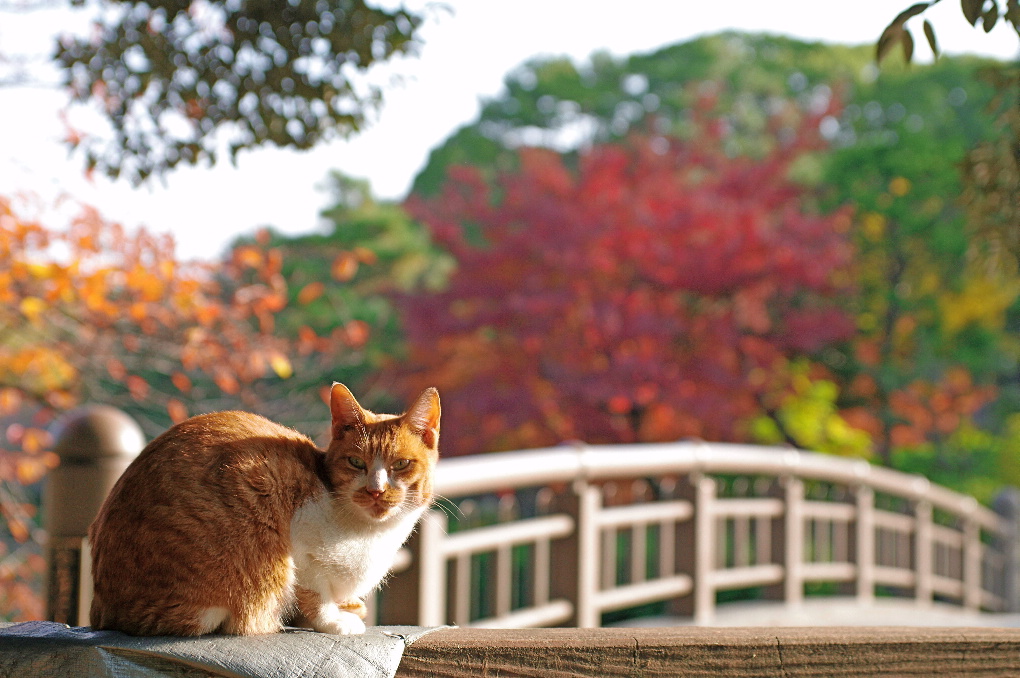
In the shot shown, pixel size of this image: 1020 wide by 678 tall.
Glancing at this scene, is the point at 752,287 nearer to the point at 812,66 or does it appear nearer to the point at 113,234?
the point at 113,234

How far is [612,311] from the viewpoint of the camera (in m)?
8.17

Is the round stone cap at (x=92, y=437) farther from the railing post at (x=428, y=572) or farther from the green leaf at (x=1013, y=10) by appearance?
the green leaf at (x=1013, y=10)

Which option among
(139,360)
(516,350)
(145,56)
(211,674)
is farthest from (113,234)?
(516,350)

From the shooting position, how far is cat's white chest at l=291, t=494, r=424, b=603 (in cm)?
123

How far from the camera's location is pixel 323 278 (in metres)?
13.1

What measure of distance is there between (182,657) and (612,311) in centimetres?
719

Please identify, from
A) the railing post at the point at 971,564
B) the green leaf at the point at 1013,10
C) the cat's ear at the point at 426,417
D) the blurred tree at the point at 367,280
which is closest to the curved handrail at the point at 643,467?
the railing post at the point at 971,564

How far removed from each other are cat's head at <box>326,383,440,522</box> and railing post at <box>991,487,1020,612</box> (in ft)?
29.6

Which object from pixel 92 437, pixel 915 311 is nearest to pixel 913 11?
pixel 92 437

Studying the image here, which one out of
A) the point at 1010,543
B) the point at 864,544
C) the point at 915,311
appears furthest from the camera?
the point at 915,311

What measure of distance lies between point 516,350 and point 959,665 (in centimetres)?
746

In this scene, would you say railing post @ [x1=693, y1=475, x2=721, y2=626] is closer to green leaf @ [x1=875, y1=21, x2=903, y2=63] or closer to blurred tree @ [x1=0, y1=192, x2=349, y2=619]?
A: blurred tree @ [x1=0, y1=192, x2=349, y2=619]

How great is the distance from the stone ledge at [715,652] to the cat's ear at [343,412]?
0.96 ft

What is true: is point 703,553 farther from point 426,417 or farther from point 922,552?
point 426,417
